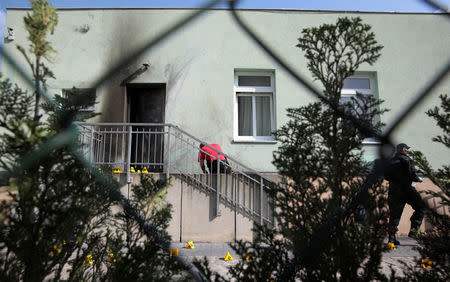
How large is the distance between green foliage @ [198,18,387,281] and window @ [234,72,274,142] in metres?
5.49

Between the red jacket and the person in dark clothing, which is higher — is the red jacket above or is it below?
above

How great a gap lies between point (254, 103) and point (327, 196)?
234 inches

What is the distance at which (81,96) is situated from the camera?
114 cm

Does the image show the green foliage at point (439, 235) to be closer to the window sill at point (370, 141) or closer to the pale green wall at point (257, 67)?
the window sill at point (370, 141)

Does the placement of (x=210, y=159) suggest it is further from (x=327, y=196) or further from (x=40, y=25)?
(x=40, y=25)

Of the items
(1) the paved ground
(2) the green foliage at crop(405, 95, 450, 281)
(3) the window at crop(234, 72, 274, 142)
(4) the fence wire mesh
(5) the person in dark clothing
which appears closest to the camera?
(4) the fence wire mesh

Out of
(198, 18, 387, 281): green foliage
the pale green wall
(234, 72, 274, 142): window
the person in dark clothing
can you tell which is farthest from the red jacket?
(198, 18, 387, 281): green foliage

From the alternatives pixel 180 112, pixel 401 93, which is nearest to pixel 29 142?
pixel 180 112

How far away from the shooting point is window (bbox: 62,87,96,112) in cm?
113

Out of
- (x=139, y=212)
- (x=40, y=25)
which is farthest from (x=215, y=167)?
(x=40, y=25)

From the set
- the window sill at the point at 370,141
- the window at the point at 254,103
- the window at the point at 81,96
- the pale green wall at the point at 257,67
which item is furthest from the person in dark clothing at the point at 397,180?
the window at the point at 254,103

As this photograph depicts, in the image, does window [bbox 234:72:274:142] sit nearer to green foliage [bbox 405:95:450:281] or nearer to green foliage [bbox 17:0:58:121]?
green foliage [bbox 405:95:450:281]

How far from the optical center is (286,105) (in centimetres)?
668

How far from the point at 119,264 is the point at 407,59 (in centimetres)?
661
